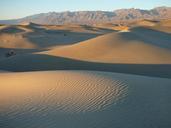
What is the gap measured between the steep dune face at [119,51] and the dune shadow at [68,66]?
1.38 meters

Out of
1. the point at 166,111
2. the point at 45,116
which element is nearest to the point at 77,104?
the point at 45,116

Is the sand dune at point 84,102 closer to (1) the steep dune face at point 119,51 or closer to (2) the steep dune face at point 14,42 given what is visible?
(1) the steep dune face at point 119,51

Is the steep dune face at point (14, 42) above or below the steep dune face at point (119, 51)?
below

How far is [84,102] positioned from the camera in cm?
920

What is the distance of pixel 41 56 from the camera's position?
74.7 ft

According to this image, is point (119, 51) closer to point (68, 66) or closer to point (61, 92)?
point (68, 66)

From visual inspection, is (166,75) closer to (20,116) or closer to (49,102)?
(49,102)

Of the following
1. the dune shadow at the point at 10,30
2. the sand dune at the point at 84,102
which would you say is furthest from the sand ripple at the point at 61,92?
the dune shadow at the point at 10,30

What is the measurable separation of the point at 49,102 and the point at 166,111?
293 cm

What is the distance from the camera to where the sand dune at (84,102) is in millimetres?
7853

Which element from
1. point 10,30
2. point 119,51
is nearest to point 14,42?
point 10,30

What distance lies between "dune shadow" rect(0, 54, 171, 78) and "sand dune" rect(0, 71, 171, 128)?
216 inches

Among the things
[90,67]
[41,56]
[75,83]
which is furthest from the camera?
[41,56]

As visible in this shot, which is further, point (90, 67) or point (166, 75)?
point (90, 67)
